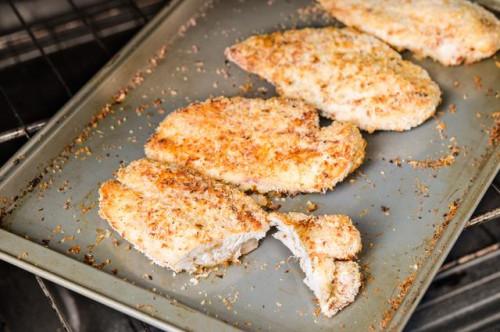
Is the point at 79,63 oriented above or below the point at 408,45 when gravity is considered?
above

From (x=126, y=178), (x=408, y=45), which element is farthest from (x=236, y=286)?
(x=408, y=45)

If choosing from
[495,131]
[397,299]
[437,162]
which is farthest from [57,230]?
[495,131]

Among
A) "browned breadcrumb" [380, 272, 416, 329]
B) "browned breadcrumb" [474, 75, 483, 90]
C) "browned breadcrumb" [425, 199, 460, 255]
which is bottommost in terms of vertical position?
"browned breadcrumb" [380, 272, 416, 329]

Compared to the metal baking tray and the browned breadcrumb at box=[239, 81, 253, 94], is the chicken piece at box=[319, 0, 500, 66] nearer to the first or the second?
the metal baking tray

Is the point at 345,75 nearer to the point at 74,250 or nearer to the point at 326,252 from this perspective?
the point at 326,252

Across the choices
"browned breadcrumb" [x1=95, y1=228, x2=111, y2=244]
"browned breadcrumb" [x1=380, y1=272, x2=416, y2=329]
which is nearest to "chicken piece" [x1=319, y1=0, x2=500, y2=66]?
"browned breadcrumb" [x1=380, y1=272, x2=416, y2=329]

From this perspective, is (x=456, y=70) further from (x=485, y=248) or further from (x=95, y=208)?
(x=95, y=208)
